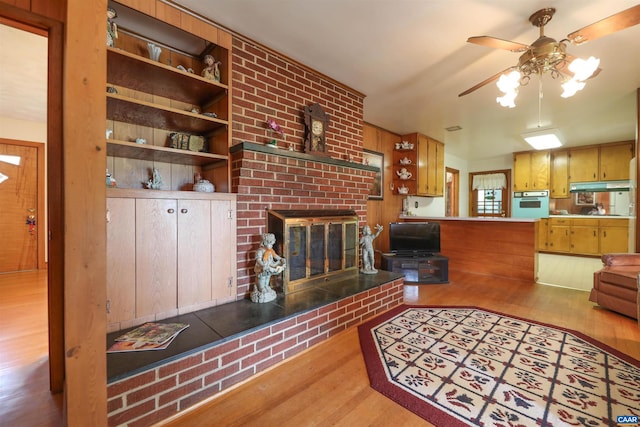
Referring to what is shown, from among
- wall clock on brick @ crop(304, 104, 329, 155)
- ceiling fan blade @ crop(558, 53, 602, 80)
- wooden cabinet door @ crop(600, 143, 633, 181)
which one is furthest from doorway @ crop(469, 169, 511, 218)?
wall clock on brick @ crop(304, 104, 329, 155)

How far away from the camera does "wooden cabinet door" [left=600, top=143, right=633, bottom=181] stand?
511 cm

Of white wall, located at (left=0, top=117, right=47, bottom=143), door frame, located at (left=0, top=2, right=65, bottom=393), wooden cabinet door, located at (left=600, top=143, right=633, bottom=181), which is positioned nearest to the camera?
door frame, located at (left=0, top=2, right=65, bottom=393)

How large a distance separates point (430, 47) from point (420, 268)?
2689 mm

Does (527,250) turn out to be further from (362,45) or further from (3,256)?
(3,256)

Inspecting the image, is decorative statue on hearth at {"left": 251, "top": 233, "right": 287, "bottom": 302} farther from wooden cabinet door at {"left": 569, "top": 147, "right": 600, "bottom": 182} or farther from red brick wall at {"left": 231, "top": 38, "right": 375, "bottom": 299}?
wooden cabinet door at {"left": 569, "top": 147, "right": 600, "bottom": 182}

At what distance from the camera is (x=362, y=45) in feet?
7.11

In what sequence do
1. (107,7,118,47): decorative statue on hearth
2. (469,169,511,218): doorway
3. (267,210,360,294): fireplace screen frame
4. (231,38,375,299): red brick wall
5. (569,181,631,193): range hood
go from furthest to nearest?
(469,169,511,218): doorway → (569,181,631,193): range hood → (267,210,360,294): fireplace screen frame → (231,38,375,299): red brick wall → (107,7,118,47): decorative statue on hearth

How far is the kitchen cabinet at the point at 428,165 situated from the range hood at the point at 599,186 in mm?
3091

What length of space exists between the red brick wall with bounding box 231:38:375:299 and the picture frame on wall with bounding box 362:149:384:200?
1197 millimetres

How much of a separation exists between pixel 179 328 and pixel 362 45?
8.16 feet

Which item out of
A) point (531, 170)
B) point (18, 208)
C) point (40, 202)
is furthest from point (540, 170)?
point (18, 208)

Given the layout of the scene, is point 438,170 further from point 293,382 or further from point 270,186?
Answer: point 293,382

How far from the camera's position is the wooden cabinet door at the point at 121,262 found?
5.03ft

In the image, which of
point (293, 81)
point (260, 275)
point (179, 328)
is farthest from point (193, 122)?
point (179, 328)
